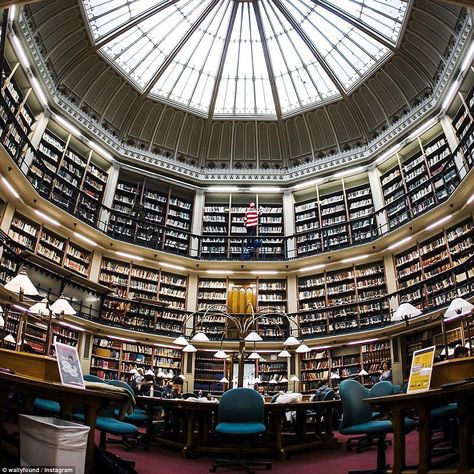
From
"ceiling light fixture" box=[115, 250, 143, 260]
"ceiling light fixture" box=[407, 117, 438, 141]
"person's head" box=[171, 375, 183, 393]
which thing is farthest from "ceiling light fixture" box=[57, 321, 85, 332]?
"ceiling light fixture" box=[407, 117, 438, 141]

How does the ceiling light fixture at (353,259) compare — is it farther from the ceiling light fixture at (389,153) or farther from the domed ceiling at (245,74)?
the domed ceiling at (245,74)

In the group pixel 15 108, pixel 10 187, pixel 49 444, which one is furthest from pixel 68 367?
pixel 15 108

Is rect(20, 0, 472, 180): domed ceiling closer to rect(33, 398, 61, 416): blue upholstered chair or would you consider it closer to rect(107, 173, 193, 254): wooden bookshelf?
rect(107, 173, 193, 254): wooden bookshelf

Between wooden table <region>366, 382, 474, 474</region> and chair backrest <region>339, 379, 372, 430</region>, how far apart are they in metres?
0.55

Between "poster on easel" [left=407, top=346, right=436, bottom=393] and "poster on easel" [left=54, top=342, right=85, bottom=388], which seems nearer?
"poster on easel" [left=54, top=342, right=85, bottom=388]

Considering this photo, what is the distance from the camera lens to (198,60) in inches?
558

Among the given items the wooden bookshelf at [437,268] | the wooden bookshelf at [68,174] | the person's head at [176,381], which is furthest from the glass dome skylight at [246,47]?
the person's head at [176,381]

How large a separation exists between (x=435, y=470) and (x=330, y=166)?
12358 millimetres

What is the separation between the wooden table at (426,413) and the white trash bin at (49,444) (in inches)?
74.0

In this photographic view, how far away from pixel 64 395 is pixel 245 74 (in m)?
13.6

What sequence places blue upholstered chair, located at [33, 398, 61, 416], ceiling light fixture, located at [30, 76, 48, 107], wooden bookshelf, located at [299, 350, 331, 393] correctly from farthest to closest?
wooden bookshelf, located at [299, 350, 331, 393], ceiling light fixture, located at [30, 76, 48, 107], blue upholstered chair, located at [33, 398, 61, 416]

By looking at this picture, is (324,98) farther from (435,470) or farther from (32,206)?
(435,470)

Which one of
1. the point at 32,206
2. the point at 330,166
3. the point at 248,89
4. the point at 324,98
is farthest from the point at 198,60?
the point at 32,206

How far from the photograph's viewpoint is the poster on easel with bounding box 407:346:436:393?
2.99 meters
